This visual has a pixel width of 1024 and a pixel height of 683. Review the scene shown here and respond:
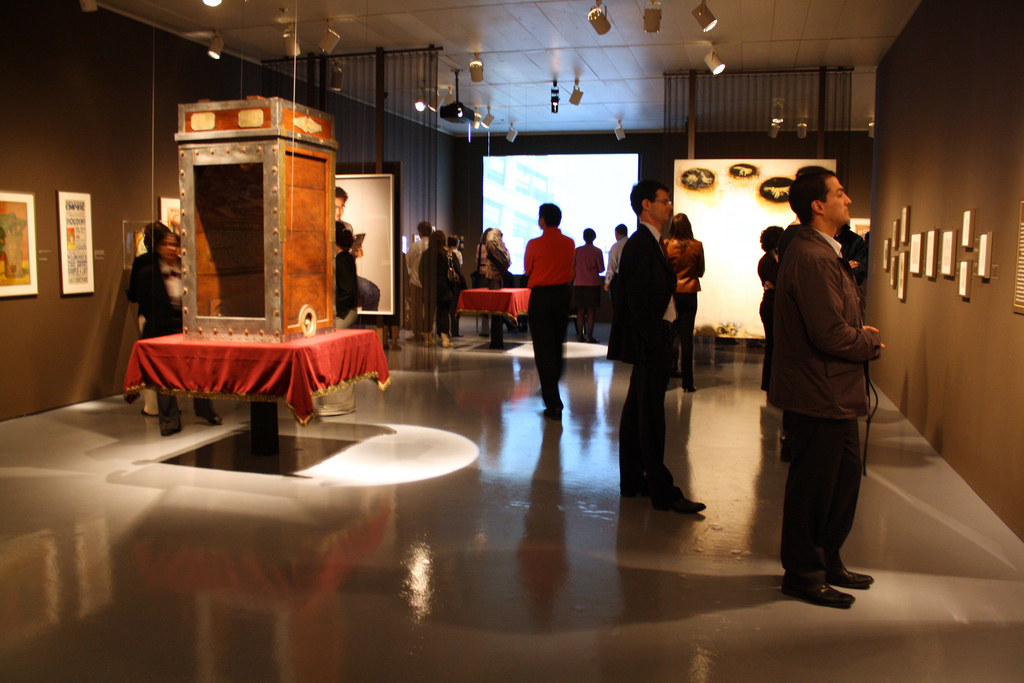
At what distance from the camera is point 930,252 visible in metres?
6.13

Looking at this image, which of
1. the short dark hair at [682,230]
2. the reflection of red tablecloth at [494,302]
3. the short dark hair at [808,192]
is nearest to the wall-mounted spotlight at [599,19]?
the short dark hair at [682,230]

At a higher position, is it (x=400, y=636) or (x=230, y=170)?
(x=230, y=170)

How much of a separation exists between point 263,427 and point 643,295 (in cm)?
281

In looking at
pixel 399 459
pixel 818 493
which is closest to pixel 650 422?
pixel 818 493

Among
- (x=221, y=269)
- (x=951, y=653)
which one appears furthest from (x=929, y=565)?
(x=221, y=269)

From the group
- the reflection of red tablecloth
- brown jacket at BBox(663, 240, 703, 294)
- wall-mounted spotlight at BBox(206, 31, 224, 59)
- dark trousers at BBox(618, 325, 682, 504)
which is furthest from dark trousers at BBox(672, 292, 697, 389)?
wall-mounted spotlight at BBox(206, 31, 224, 59)

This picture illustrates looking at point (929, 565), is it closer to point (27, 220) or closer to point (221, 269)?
point (221, 269)

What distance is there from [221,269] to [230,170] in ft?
2.12

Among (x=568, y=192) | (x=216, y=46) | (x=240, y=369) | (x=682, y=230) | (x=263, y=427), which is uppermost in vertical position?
(x=216, y=46)

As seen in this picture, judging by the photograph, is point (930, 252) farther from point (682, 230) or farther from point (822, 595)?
point (822, 595)

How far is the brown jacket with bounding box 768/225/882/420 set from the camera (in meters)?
3.05

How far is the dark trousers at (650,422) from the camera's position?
4207 mm

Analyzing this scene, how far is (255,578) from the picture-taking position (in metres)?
3.41

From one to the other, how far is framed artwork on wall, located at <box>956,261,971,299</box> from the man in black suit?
6.94 ft
